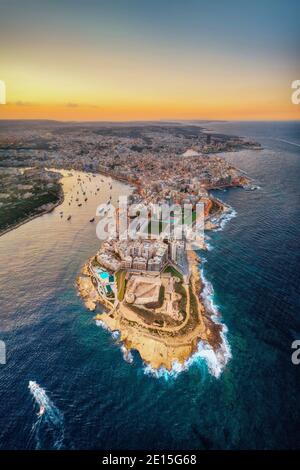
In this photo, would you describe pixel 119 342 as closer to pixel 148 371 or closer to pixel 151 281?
pixel 148 371

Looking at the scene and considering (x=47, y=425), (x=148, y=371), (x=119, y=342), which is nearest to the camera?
(x=47, y=425)

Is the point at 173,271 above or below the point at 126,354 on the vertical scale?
above

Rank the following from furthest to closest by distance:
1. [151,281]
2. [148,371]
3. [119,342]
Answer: [151,281], [119,342], [148,371]

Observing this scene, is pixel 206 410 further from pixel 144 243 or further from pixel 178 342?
pixel 144 243

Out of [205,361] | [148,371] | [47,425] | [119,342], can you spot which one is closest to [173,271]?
[119,342]

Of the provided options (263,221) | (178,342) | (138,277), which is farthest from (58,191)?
(178,342)

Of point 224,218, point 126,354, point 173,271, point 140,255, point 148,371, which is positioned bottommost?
point 148,371

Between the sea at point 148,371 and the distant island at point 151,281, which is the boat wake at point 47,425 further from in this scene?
the distant island at point 151,281

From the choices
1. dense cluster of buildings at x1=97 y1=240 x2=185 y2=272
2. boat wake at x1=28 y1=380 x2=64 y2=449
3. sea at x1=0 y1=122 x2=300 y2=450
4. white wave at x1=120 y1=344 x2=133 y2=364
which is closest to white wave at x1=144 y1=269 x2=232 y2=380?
sea at x1=0 y1=122 x2=300 y2=450

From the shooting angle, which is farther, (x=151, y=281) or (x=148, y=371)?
(x=151, y=281)
